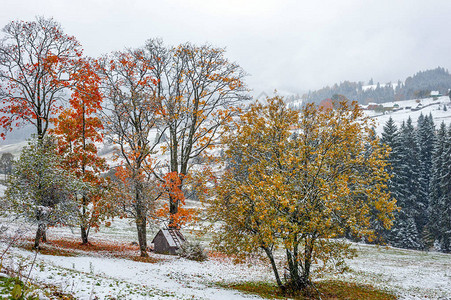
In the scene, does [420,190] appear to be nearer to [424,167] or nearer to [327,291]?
[424,167]

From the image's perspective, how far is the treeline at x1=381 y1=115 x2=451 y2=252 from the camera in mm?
42344

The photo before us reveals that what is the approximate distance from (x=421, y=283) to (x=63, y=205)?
23301 mm

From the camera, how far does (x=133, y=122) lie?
22.2 m

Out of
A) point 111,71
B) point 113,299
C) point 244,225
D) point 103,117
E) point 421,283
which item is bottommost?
point 421,283

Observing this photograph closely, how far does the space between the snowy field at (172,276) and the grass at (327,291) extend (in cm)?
107

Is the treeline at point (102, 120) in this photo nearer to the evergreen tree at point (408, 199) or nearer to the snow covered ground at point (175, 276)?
the snow covered ground at point (175, 276)

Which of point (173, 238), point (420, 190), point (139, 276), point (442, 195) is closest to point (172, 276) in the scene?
point (139, 276)

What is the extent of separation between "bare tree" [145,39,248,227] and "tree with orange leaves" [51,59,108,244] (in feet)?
16.2

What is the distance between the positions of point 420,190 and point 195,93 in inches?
1878

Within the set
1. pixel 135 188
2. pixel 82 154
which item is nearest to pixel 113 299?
pixel 135 188

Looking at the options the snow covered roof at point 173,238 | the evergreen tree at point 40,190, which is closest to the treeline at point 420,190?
the snow covered roof at point 173,238

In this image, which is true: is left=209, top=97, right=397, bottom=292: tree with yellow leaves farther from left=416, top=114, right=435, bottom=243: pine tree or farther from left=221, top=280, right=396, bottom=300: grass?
left=416, top=114, right=435, bottom=243: pine tree

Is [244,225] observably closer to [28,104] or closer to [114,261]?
[114,261]

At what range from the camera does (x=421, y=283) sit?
19.4 m
